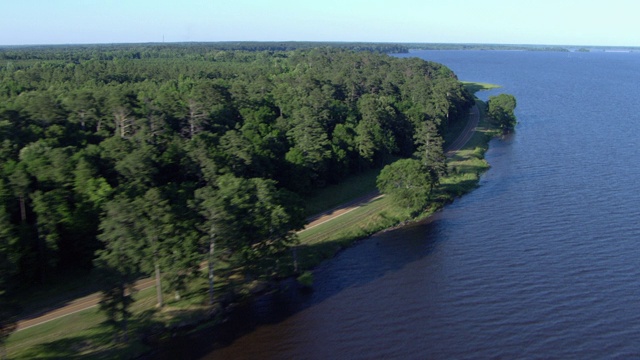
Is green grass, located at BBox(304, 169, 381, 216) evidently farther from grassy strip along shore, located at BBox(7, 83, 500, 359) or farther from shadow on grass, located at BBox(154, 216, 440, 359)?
shadow on grass, located at BBox(154, 216, 440, 359)

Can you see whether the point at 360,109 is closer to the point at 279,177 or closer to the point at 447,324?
the point at 279,177

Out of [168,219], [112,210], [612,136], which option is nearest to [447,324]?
[168,219]

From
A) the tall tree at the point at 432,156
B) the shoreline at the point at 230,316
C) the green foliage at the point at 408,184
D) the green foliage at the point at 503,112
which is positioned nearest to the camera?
the shoreline at the point at 230,316

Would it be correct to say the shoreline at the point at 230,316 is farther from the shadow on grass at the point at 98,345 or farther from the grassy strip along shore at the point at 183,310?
the shadow on grass at the point at 98,345

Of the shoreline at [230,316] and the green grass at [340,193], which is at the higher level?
the green grass at [340,193]

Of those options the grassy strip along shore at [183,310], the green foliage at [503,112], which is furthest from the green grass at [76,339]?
the green foliage at [503,112]

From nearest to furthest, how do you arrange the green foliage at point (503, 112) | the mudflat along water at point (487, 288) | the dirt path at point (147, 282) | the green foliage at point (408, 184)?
the mudflat along water at point (487, 288), the dirt path at point (147, 282), the green foliage at point (408, 184), the green foliage at point (503, 112)

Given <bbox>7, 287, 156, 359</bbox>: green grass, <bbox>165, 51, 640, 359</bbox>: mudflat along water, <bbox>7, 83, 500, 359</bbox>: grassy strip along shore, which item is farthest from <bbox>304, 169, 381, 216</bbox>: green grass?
<bbox>7, 287, 156, 359</bbox>: green grass

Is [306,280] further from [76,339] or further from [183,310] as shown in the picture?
[76,339]
